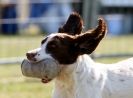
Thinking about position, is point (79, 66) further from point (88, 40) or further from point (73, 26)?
point (73, 26)

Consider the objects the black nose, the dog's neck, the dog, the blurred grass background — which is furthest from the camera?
the blurred grass background

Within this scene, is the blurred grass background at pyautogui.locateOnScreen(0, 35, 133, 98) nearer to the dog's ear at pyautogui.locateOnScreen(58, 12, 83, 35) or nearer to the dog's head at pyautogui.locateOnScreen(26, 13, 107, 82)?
the dog's ear at pyautogui.locateOnScreen(58, 12, 83, 35)

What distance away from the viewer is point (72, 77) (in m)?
5.98

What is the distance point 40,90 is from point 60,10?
10.6m

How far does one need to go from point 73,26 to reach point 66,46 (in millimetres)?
462

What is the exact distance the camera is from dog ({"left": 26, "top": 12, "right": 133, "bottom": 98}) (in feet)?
19.1

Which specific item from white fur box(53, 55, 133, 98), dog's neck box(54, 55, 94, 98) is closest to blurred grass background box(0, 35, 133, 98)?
white fur box(53, 55, 133, 98)

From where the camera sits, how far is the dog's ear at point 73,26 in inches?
244

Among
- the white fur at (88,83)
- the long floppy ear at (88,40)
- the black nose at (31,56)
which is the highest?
the long floppy ear at (88,40)

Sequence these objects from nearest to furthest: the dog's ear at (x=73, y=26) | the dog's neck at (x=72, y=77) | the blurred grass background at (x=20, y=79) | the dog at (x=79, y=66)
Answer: the dog at (x=79, y=66), the dog's neck at (x=72, y=77), the dog's ear at (x=73, y=26), the blurred grass background at (x=20, y=79)

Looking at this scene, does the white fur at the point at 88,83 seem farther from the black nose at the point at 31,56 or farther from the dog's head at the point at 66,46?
the black nose at the point at 31,56

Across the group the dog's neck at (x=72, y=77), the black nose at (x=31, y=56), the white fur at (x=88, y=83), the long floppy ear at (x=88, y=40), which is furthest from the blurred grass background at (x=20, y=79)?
the black nose at (x=31, y=56)

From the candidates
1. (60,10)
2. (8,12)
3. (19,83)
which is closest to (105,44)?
(60,10)

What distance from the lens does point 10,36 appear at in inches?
789
